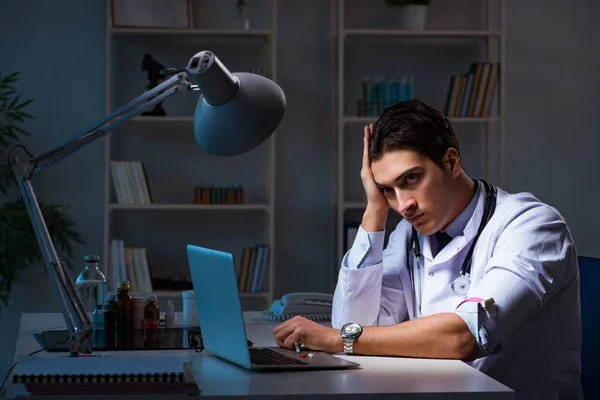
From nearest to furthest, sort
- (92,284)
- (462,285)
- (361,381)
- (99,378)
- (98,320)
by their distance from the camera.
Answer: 1. (99,378)
2. (361,381)
3. (462,285)
4. (98,320)
5. (92,284)

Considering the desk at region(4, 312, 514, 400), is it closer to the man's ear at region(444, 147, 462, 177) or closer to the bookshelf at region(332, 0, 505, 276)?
the man's ear at region(444, 147, 462, 177)

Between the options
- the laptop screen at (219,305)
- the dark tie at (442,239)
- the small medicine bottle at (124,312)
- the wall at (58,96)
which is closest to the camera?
the laptop screen at (219,305)

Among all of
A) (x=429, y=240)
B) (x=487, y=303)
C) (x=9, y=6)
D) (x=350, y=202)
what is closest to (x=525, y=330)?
(x=487, y=303)

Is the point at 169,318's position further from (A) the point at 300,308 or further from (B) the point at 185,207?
(B) the point at 185,207

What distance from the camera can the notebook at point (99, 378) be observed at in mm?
1409

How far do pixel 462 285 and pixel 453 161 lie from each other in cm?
31

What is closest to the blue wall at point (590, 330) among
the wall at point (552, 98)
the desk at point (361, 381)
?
the desk at point (361, 381)

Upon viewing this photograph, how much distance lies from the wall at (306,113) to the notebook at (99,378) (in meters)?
3.08

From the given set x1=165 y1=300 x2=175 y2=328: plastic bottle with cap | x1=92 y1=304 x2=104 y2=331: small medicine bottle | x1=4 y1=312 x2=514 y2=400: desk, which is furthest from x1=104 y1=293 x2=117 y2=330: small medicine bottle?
x1=4 y1=312 x2=514 y2=400: desk

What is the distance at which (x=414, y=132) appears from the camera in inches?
83.7

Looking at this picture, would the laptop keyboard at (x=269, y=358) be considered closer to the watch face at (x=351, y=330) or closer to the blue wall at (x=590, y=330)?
A: the watch face at (x=351, y=330)

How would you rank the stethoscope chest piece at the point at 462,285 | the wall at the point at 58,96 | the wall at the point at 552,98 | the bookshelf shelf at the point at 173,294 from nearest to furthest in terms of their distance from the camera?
the stethoscope chest piece at the point at 462,285 → the bookshelf shelf at the point at 173,294 → the wall at the point at 58,96 → the wall at the point at 552,98

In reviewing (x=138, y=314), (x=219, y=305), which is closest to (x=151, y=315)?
(x=138, y=314)

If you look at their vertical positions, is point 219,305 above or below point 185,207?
below
